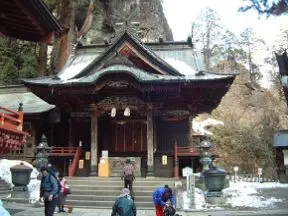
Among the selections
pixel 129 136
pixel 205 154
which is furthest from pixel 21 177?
pixel 205 154

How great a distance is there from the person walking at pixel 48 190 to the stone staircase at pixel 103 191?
6.91 meters

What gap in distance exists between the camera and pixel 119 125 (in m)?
24.7

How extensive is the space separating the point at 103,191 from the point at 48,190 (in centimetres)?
838

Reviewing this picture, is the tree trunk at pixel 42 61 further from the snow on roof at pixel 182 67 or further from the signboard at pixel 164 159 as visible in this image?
the signboard at pixel 164 159

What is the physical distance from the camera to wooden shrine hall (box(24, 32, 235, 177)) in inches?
861

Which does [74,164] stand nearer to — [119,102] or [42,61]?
[119,102]

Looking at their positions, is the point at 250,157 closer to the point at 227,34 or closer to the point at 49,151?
the point at 49,151

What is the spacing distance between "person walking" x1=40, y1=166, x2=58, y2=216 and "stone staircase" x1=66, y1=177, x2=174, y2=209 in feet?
22.7

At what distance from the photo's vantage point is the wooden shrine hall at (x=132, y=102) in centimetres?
2186

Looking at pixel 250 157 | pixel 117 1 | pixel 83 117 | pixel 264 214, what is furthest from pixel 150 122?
pixel 117 1

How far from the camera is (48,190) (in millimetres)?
10516

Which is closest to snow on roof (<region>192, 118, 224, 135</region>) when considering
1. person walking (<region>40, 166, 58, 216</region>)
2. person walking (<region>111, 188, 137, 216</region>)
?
person walking (<region>40, 166, 58, 216</region>)

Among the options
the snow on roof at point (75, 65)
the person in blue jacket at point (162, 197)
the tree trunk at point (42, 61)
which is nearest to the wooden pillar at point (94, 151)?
the snow on roof at point (75, 65)

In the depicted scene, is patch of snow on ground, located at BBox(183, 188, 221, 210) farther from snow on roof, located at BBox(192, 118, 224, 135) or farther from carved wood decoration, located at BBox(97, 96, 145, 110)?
snow on roof, located at BBox(192, 118, 224, 135)
